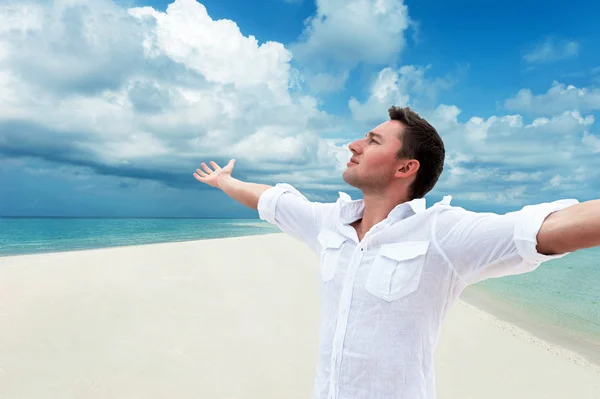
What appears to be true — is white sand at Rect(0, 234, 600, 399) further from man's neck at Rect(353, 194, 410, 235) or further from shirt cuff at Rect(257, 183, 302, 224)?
man's neck at Rect(353, 194, 410, 235)

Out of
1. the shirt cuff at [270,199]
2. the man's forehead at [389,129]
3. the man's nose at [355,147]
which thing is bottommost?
the shirt cuff at [270,199]

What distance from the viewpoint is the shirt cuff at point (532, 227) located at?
4.66 feet

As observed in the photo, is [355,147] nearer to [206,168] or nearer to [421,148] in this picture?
[421,148]

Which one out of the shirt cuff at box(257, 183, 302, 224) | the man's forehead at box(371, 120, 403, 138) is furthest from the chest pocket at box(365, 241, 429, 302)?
the shirt cuff at box(257, 183, 302, 224)

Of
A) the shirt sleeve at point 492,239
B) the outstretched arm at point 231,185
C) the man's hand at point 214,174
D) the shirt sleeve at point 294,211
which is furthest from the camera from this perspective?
the man's hand at point 214,174

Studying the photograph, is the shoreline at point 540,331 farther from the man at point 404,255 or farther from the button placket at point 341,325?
the button placket at point 341,325

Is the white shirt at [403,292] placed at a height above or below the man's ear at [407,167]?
below

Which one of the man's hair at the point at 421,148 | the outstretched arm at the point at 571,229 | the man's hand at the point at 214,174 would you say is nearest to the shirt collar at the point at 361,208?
the man's hair at the point at 421,148

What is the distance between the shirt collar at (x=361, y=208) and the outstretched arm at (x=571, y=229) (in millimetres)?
491

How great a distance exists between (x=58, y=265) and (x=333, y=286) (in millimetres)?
12341

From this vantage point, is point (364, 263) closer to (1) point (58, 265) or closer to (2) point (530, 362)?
(2) point (530, 362)

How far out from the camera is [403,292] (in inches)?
66.7

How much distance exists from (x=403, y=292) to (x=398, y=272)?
0.27 feet

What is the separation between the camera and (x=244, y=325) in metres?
7.32
